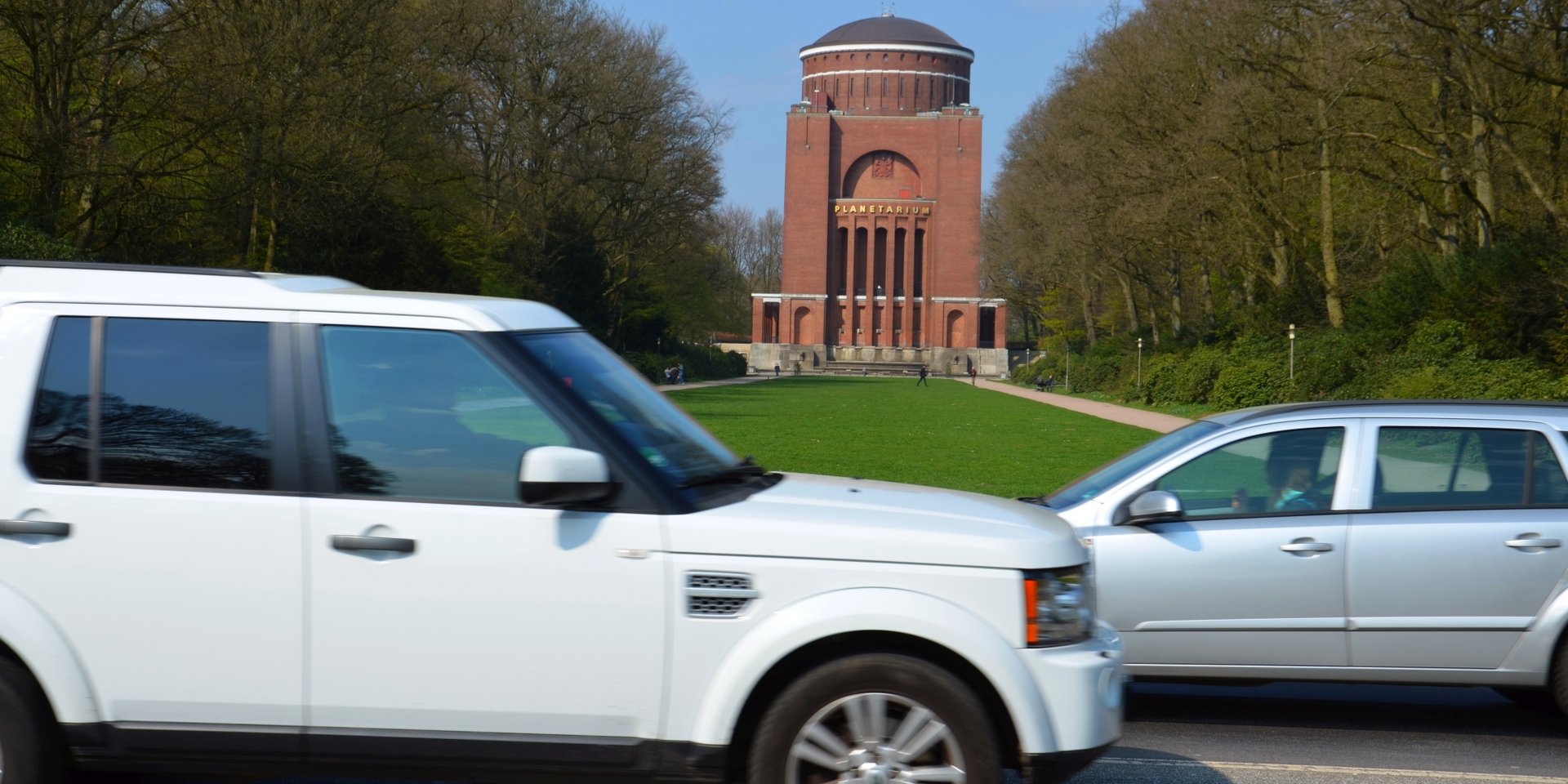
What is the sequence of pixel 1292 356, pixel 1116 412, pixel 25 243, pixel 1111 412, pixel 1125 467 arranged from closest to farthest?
pixel 1125 467 < pixel 25 243 < pixel 1292 356 < pixel 1116 412 < pixel 1111 412

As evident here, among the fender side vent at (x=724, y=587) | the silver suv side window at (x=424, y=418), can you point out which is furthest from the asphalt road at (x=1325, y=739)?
the fender side vent at (x=724, y=587)

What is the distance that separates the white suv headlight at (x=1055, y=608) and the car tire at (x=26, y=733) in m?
2.93

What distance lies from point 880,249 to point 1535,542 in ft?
394

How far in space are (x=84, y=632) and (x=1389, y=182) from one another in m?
29.7

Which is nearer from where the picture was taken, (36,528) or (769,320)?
(36,528)

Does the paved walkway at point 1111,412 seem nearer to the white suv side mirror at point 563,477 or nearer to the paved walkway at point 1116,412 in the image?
the paved walkway at point 1116,412

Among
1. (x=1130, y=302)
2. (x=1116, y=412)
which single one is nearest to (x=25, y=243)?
(x=1116, y=412)

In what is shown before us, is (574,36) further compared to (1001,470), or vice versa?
(574,36)

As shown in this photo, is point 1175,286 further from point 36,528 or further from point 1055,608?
point 36,528

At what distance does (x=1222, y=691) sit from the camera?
A: 8258 millimetres

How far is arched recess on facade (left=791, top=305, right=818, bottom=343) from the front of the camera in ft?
405

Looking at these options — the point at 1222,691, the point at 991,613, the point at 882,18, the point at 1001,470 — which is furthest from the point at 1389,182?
the point at 882,18

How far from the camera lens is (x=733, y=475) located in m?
4.97

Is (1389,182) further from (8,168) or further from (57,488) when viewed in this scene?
(57,488)
